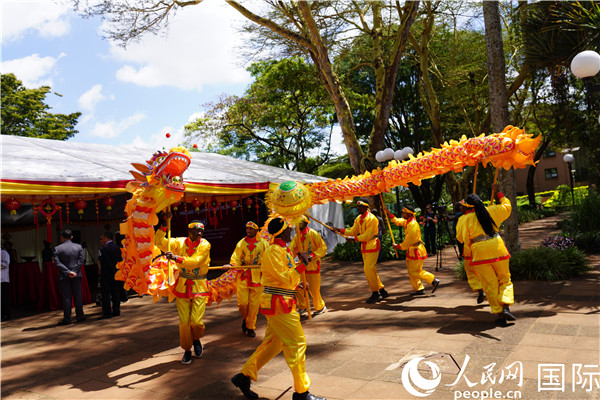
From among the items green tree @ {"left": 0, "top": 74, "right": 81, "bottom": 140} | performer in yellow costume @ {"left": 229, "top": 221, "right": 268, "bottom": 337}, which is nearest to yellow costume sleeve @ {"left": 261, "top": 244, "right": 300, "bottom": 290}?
performer in yellow costume @ {"left": 229, "top": 221, "right": 268, "bottom": 337}

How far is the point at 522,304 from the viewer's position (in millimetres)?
6781

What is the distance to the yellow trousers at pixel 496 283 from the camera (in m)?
5.86

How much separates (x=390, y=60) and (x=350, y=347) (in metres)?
10.4

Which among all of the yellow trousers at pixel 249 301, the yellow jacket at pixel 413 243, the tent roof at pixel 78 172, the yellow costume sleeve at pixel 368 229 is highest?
the tent roof at pixel 78 172

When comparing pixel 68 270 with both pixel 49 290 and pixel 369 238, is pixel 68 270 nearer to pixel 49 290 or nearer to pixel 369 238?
pixel 49 290

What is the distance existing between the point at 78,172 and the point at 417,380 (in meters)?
6.53

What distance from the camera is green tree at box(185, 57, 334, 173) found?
70.8 feet

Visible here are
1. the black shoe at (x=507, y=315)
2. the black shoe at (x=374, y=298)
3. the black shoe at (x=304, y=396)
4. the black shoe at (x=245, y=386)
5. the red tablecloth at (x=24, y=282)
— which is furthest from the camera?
the red tablecloth at (x=24, y=282)

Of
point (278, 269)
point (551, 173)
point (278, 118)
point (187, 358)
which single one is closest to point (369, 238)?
point (187, 358)

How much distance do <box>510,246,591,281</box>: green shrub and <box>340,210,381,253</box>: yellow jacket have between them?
3068 millimetres

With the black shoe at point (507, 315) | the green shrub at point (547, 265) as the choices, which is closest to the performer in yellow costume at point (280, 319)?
the black shoe at point (507, 315)

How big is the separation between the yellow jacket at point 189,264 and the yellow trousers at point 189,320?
0.10m

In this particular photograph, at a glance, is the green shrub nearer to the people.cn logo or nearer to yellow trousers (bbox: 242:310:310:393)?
the people.cn logo

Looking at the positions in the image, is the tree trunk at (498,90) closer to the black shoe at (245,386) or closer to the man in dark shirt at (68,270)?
the black shoe at (245,386)
